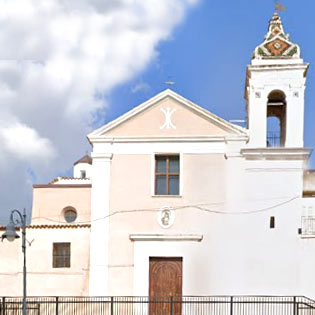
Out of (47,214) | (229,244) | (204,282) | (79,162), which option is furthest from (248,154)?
(79,162)

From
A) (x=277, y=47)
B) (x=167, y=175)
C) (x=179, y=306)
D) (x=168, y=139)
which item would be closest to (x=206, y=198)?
(x=167, y=175)

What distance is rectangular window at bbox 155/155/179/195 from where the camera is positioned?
21188 millimetres

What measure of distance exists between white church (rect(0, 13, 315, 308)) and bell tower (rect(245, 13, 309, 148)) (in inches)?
1.5

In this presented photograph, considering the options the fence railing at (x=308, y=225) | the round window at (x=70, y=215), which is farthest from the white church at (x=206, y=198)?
the round window at (x=70, y=215)

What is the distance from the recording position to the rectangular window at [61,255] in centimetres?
2248

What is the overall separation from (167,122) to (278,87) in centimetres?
453

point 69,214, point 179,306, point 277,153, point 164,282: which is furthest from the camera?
point 69,214

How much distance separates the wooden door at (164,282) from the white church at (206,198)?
0.04m

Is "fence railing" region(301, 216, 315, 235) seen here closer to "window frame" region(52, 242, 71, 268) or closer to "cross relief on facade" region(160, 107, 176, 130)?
"cross relief on facade" region(160, 107, 176, 130)

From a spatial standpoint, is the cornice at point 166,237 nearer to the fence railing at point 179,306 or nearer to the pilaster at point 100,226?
the pilaster at point 100,226

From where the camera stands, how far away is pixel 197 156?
21.0 meters

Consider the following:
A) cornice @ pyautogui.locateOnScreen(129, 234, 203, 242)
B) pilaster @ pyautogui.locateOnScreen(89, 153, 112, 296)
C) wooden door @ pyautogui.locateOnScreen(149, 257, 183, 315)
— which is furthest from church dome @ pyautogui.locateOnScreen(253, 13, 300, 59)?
wooden door @ pyautogui.locateOnScreen(149, 257, 183, 315)

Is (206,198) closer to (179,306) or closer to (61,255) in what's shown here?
(179,306)

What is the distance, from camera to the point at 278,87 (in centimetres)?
2092
